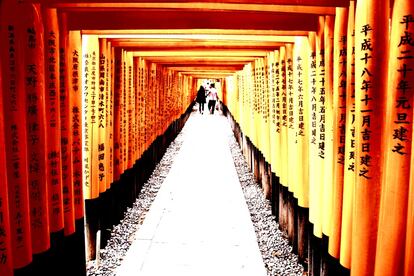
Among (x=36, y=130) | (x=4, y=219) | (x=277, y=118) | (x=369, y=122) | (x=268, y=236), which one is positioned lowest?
(x=268, y=236)

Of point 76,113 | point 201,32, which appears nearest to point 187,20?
point 201,32

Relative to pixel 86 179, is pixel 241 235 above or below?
below

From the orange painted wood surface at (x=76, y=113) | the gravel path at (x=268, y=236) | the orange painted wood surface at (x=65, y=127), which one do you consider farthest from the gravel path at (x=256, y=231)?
the orange painted wood surface at (x=65, y=127)

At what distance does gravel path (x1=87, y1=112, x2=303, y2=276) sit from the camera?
6.36 metres

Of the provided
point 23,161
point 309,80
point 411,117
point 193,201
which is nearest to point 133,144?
point 193,201

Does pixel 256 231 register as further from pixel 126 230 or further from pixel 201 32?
pixel 201 32

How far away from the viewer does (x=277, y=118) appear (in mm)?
7676

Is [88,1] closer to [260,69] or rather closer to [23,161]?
[23,161]

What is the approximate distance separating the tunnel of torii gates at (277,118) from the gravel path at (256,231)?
0.89ft

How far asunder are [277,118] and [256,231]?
1.97 meters

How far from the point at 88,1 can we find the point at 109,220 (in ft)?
14.7

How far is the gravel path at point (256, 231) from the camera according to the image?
251 inches

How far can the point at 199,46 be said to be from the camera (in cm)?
755

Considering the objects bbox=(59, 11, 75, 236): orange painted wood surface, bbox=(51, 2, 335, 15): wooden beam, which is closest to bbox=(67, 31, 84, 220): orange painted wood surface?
bbox=(59, 11, 75, 236): orange painted wood surface
